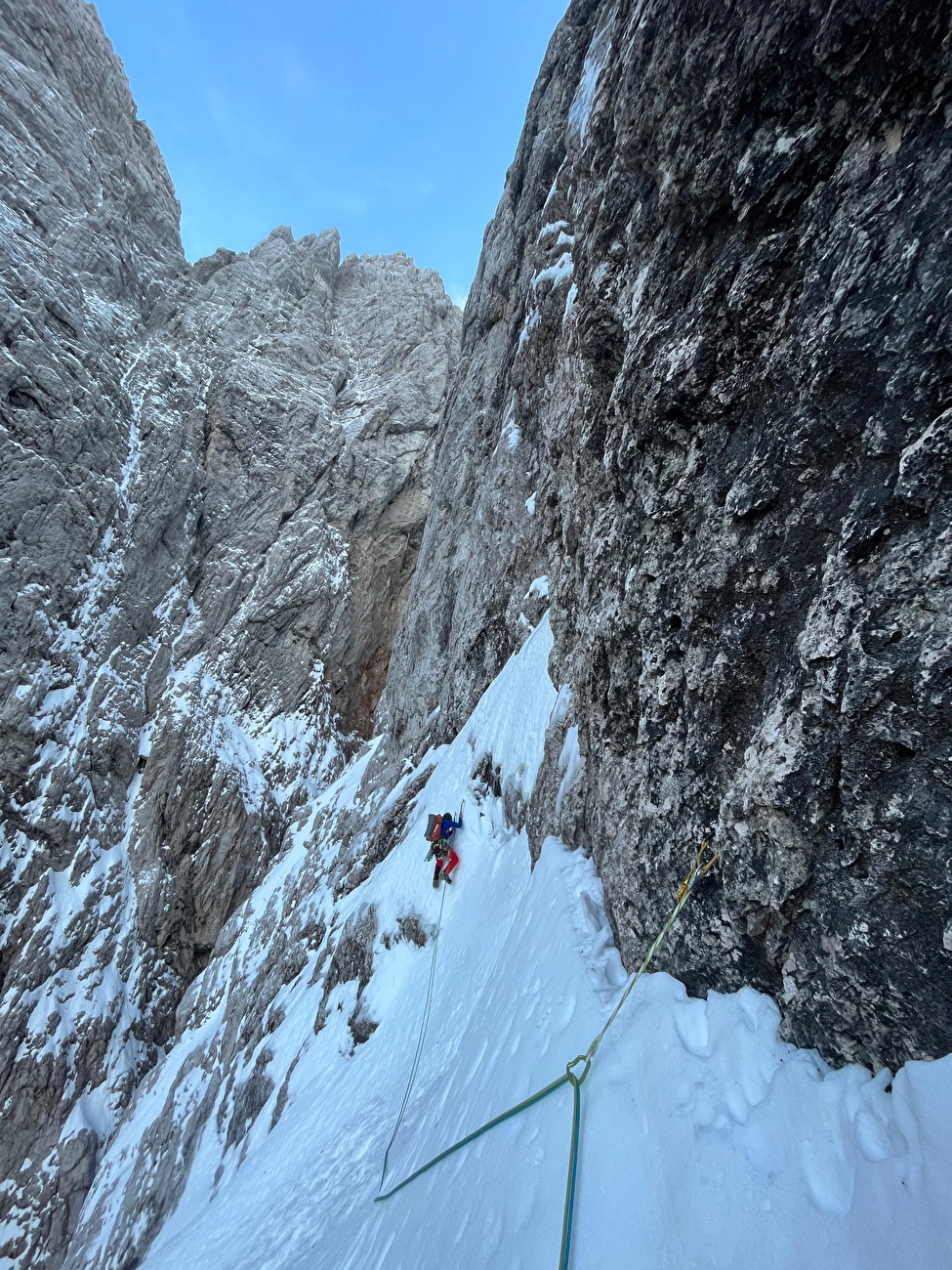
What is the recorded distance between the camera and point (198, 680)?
97.3 ft

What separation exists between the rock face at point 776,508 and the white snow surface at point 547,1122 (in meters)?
0.33

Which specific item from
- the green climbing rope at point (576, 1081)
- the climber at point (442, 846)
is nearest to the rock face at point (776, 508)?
the green climbing rope at point (576, 1081)

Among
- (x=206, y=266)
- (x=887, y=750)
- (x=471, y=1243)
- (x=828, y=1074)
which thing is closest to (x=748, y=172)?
(x=887, y=750)

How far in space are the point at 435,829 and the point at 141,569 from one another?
27191 mm

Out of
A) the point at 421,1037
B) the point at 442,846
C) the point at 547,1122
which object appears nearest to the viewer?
the point at 547,1122

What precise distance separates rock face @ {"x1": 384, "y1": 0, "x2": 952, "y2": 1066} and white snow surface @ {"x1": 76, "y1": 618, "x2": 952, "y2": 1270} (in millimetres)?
333

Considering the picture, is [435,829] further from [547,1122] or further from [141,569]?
[141,569]

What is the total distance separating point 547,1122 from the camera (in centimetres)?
358

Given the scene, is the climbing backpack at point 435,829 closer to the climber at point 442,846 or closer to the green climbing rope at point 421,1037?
the climber at point 442,846

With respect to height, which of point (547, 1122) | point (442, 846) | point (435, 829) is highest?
point (547, 1122)

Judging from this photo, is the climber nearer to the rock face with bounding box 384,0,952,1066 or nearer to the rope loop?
the rock face with bounding box 384,0,952,1066

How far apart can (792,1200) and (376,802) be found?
16402mm

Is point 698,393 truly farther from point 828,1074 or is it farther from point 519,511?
point 519,511

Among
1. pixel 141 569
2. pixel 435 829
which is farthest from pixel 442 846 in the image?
pixel 141 569
